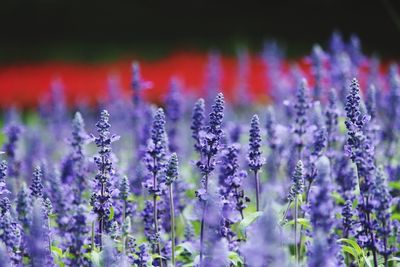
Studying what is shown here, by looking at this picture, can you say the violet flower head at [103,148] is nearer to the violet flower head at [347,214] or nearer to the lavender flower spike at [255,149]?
the lavender flower spike at [255,149]

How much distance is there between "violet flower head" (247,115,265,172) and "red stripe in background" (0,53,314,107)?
30.9ft

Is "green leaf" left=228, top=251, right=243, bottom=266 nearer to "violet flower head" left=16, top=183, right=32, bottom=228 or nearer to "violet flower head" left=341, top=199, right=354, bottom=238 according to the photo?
"violet flower head" left=341, top=199, right=354, bottom=238

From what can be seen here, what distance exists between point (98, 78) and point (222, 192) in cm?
1239

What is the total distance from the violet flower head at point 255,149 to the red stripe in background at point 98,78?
371 inches

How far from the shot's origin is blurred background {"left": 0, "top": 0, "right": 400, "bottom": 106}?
20625 millimetres

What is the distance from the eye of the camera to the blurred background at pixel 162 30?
20.6m

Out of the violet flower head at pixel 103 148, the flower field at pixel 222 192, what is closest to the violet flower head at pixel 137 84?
the flower field at pixel 222 192

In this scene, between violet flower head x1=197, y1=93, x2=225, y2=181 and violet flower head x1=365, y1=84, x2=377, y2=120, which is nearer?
violet flower head x1=197, y1=93, x2=225, y2=181

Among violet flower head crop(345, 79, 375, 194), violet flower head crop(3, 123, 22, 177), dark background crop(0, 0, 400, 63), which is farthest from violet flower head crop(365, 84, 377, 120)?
dark background crop(0, 0, 400, 63)

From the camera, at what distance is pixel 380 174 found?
11.5 ft

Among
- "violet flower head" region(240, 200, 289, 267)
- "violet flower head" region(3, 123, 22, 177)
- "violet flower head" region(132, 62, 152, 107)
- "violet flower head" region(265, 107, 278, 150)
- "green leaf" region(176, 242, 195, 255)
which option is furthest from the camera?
"violet flower head" region(132, 62, 152, 107)

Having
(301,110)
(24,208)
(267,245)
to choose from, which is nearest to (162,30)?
(301,110)

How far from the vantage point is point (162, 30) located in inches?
Answer: 968

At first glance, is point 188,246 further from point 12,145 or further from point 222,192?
point 12,145
